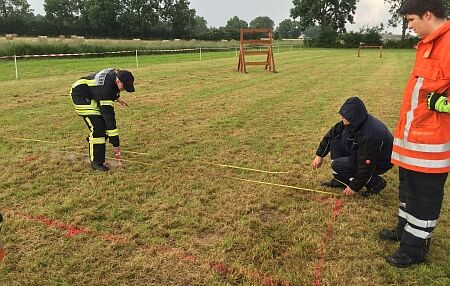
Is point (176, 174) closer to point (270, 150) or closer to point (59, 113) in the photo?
point (270, 150)

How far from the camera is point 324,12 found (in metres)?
65.5

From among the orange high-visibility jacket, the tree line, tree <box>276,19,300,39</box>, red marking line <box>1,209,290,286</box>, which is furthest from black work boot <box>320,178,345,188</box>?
tree <box>276,19,300,39</box>

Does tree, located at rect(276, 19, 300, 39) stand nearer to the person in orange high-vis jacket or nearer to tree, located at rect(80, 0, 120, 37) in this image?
tree, located at rect(80, 0, 120, 37)

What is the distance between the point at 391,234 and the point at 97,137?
11.8 feet

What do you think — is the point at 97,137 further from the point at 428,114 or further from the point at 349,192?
the point at 428,114

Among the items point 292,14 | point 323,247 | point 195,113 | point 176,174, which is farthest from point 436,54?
point 292,14

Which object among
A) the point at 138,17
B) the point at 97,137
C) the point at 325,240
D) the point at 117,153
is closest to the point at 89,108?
the point at 97,137

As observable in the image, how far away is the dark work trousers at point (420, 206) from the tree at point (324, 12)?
6597 cm

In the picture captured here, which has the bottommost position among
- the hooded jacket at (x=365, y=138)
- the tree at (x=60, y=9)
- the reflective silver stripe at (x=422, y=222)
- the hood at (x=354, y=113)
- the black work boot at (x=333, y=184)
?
the black work boot at (x=333, y=184)

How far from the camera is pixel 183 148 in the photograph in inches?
238

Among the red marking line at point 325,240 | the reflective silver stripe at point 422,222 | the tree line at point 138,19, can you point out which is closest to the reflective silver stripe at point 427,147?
the reflective silver stripe at point 422,222

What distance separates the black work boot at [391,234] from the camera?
339 cm

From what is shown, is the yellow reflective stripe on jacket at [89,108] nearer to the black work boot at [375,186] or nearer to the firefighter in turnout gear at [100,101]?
the firefighter in turnout gear at [100,101]

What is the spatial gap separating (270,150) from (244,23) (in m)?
129
